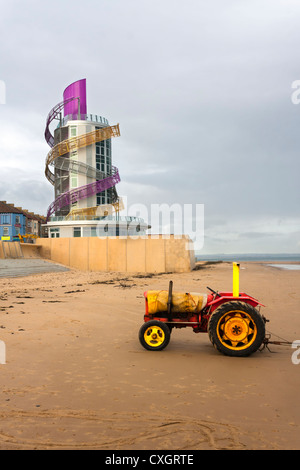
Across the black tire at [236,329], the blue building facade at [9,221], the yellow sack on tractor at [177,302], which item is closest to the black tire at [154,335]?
the yellow sack on tractor at [177,302]

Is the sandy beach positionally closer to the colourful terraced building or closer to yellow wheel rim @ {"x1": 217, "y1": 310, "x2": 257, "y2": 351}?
yellow wheel rim @ {"x1": 217, "y1": 310, "x2": 257, "y2": 351}

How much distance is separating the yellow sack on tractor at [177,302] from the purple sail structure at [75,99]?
1701 inches

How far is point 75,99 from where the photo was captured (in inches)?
1871

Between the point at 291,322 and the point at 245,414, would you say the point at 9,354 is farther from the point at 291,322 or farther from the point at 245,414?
the point at 291,322

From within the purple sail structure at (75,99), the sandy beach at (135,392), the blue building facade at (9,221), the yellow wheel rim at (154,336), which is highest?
the purple sail structure at (75,99)

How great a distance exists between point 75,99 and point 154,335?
4535cm

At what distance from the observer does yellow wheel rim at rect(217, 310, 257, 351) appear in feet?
22.6

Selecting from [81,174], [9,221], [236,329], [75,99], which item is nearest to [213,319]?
[236,329]

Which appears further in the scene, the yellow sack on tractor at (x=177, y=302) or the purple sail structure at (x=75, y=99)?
the purple sail structure at (x=75, y=99)

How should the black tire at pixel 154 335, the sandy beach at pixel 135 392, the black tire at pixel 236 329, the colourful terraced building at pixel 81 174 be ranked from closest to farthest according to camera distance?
the sandy beach at pixel 135 392 → the black tire at pixel 236 329 → the black tire at pixel 154 335 → the colourful terraced building at pixel 81 174

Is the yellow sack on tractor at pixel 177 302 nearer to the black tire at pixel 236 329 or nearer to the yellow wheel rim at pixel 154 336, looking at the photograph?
the yellow wheel rim at pixel 154 336

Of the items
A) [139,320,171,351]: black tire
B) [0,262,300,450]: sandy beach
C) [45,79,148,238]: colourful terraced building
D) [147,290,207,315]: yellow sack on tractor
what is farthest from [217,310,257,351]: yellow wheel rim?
[45,79,148,238]: colourful terraced building

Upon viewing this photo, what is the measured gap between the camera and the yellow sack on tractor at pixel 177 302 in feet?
24.4

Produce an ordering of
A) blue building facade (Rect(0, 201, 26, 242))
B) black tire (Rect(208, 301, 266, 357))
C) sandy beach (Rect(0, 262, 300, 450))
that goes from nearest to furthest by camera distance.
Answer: sandy beach (Rect(0, 262, 300, 450))
black tire (Rect(208, 301, 266, 357))
blue building facade (Rect(0, 201, 26, 242))
